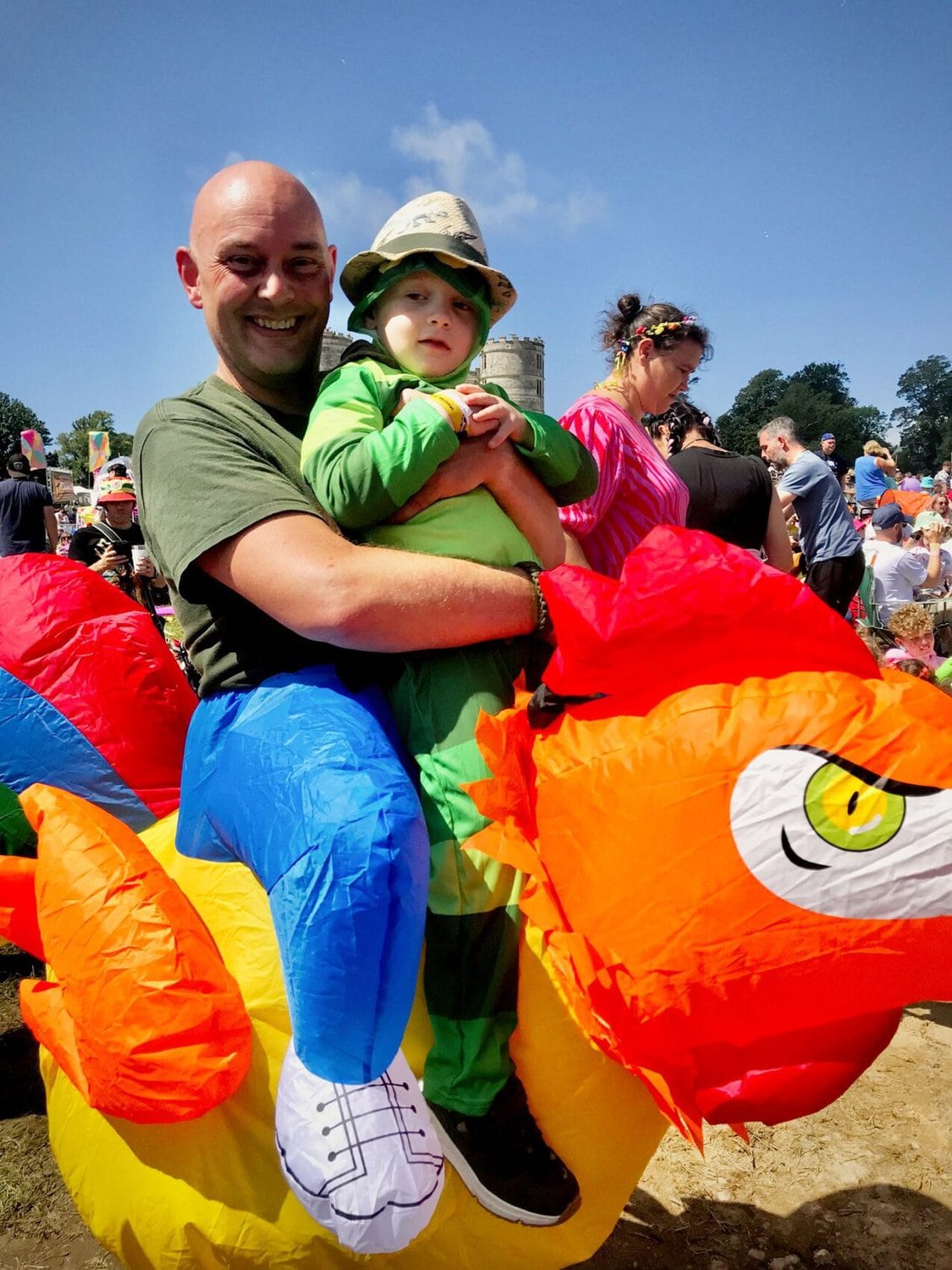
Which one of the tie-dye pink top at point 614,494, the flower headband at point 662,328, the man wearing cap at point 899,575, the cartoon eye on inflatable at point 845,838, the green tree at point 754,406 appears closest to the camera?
the cartoon eye on inflatable at point 845,838

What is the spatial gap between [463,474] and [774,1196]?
2.15 meters

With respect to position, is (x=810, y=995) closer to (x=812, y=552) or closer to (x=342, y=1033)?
(x=342, y=1033)

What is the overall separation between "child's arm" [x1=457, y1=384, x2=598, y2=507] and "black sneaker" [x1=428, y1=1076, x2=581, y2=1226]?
99 cm

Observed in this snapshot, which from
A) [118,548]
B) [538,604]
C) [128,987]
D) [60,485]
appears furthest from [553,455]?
[60,485]

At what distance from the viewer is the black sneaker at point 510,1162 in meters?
1.33

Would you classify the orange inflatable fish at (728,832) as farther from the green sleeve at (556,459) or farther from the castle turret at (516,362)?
the castle turret at (516,362)

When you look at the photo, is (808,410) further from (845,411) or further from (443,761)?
(443,761)

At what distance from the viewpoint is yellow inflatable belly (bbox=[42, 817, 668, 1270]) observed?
1.35m

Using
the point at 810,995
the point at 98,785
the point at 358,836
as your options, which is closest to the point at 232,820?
the point at 358,836

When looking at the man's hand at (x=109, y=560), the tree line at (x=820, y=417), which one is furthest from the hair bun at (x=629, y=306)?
the tree line at (x=820, y=417)

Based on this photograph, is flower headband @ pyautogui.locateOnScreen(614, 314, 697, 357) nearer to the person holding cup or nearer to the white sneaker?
the white sneaker

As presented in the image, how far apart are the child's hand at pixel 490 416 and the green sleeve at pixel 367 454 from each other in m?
0.09

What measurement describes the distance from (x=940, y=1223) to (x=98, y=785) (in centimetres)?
231

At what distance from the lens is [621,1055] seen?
124 centimetres
